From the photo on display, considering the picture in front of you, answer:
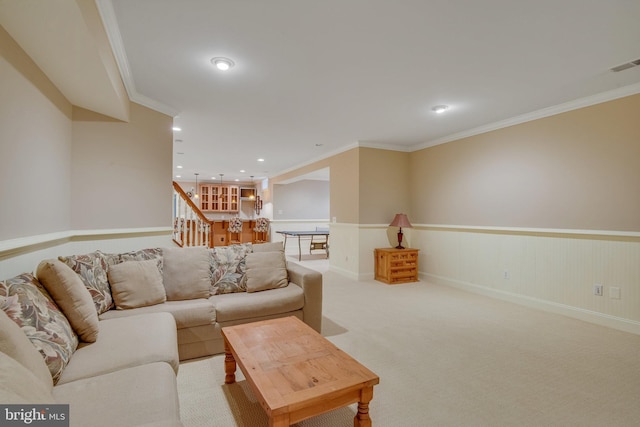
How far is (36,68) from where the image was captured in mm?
1973

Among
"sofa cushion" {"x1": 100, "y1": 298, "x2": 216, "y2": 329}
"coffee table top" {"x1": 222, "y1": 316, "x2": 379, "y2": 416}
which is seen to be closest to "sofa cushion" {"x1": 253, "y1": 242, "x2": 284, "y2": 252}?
"sofa cushion" {"x1": 100, "y1": 298, "x2": 216, "y2": 329}

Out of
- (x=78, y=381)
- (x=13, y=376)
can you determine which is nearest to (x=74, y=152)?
(x=78, y=381)

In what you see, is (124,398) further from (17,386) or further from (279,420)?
(279,420)

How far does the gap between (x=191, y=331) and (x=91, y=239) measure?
57.9 inches

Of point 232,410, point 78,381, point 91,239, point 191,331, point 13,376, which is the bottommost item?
point 232,410

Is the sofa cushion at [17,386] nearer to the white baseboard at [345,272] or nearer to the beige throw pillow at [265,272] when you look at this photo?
the beige throw pillow at [265,272]

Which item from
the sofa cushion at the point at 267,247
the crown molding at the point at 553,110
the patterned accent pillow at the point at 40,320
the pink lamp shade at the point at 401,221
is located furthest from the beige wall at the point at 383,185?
the patterned accent pillow at the point at 40,320

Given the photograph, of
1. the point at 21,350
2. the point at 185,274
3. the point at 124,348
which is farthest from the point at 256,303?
the point at 21,350

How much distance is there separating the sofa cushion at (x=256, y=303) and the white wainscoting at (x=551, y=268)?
2996mm

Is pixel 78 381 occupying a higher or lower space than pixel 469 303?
higher

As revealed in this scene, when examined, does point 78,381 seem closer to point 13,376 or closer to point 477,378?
point 13,376

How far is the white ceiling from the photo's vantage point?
1.86 meters

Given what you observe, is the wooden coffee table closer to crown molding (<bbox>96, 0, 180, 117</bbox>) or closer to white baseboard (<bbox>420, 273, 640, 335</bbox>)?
crown molding (<bbox>96, 0, 180, 117</bbox>)

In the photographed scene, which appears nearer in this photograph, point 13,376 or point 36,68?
point 13,376
